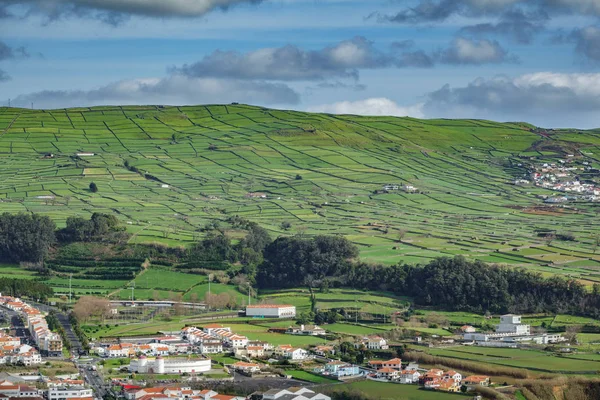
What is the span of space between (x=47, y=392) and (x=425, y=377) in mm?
20762

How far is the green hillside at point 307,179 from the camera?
118625mm

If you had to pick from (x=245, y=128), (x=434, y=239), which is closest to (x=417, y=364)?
(x=434, y=239)

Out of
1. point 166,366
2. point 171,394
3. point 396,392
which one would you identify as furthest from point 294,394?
point 166,366

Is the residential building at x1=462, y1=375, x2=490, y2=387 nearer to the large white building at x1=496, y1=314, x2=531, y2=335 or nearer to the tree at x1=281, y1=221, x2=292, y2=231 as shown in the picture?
the large white building at x1=496, y1=314, x2=531, y2=335

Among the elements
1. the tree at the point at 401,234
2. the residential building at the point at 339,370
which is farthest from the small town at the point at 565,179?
the residential building at the point at 339,370

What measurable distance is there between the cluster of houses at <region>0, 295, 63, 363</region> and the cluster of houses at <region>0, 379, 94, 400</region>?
968 centimetres

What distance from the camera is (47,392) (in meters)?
66.8

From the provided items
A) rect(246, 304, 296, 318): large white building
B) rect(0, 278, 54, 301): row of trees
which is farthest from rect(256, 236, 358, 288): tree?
rect(0, 278, 54, 301): row of trees

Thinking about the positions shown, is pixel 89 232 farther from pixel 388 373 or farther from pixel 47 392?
pixel 47 392

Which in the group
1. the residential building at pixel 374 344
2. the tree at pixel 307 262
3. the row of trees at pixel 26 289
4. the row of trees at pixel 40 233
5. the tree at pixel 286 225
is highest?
the tree at pixel 286 225

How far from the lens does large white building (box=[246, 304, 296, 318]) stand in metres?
94.8

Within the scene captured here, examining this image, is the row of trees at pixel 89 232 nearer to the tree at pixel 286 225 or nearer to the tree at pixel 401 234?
the tree at pixel 286 225

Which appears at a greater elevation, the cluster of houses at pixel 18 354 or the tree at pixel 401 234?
the tree at pixel 401 234

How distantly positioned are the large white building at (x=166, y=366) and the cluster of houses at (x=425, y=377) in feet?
33.7
